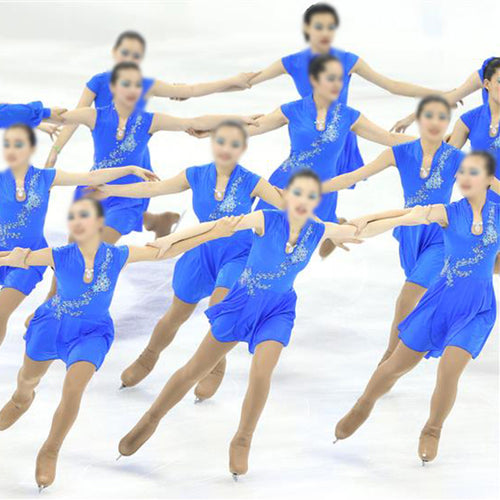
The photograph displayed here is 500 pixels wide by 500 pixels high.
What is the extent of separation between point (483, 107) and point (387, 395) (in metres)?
1.66

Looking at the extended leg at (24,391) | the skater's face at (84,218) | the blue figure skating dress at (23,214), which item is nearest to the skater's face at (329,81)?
the blue figure skating dress at (23,214)

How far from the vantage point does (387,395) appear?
7715mm

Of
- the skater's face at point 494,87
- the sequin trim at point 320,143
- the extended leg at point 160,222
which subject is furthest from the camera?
the extended leg at point 160,222

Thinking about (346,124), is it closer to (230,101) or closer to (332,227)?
(332,227)

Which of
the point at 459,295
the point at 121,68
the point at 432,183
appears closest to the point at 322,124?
the point at 432,183

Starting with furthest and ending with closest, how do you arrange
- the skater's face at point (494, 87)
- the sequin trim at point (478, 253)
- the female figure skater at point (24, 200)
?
the skater's face at point (494, 87)
the female figure skater at point (24, 200)
the sequin trim at point (478, 253)

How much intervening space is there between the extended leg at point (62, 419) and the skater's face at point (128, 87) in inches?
75.1

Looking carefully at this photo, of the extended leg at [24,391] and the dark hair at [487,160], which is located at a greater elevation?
the dark hair at [487,160]

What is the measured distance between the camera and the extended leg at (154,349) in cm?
760

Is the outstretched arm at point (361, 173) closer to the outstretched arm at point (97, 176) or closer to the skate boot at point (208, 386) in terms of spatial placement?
the outstretched arm at point (97, 176)

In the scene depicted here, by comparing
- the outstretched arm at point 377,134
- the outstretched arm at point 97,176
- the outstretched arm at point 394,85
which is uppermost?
the outstretched arm at point 394,85

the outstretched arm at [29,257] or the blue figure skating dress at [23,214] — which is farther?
the blue figure skating dress at [23,214]

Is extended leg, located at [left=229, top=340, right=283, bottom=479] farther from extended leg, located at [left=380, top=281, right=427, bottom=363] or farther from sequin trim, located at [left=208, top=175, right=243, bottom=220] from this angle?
extended leg, located at [left=380, top=281, right=427, bottom=363]

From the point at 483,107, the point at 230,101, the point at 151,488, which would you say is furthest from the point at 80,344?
the point at 230,101
